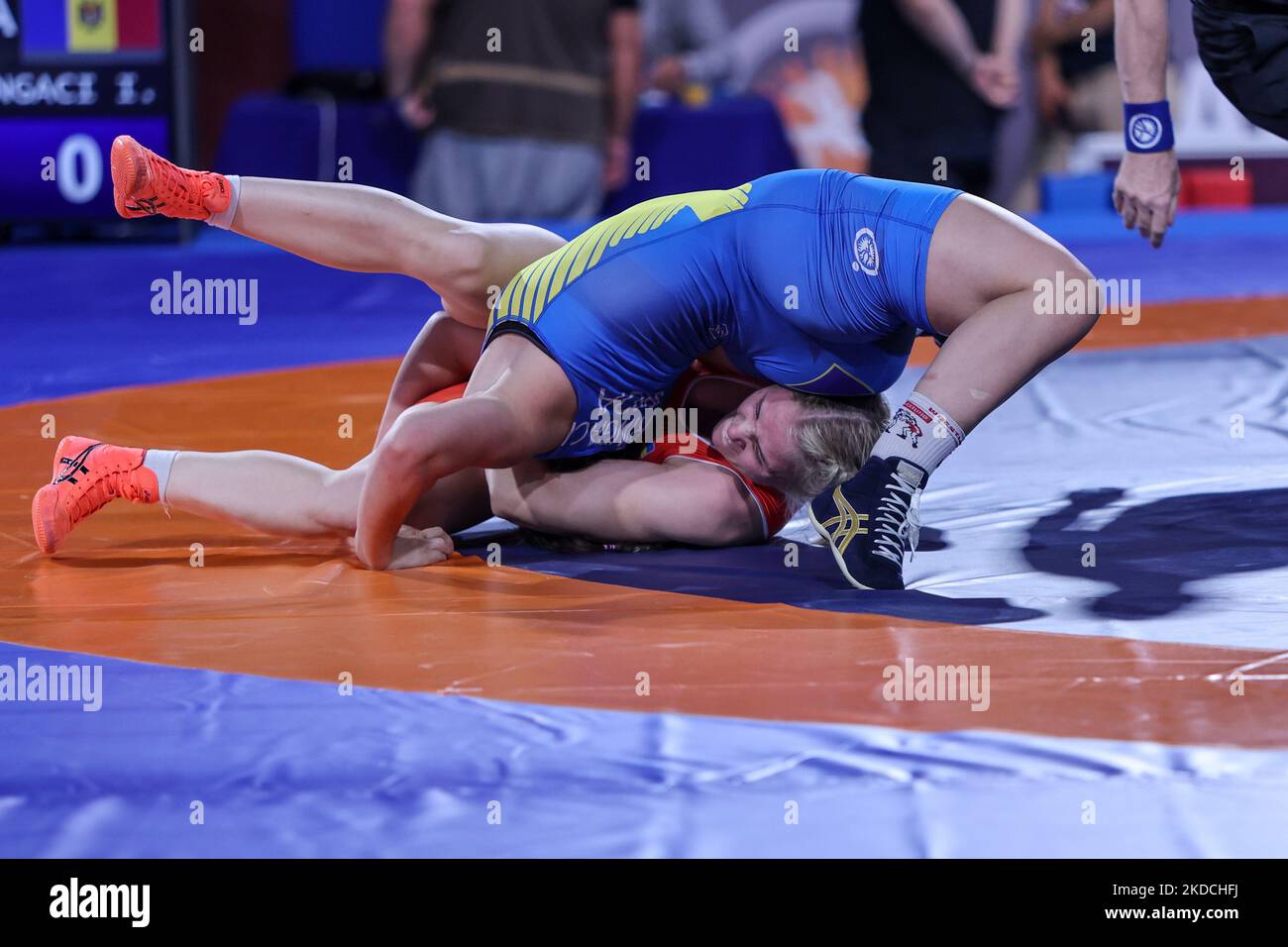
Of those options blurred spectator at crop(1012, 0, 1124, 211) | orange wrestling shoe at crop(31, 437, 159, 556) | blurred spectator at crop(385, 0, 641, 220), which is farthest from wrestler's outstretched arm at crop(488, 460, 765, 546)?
blurred spectator at crop(1012, 0, 1124, 211)

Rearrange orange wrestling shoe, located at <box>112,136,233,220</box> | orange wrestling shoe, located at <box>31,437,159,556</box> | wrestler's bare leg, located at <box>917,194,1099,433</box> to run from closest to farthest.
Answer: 1. wrestler's bare leg, located at <box>917,194,1099,433</box>
2. orange wrestling shoe, located at <box>31,437,159,556</box>
3. orange wrestling shoe, located at <box>112,136,233,220</box>

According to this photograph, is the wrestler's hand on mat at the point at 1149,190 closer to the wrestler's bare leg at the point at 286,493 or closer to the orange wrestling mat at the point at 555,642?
the orange wrestling mat at the point at 555,642

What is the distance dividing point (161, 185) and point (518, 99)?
4.68m

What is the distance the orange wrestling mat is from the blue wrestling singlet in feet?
1.25

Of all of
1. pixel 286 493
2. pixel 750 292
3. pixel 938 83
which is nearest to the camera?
pixel 750 292

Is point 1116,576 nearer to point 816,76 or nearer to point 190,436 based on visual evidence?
point 190,436

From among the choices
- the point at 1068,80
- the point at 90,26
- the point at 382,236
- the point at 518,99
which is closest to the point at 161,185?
the point at 382,236

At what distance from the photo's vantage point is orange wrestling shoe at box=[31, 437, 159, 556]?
281 centimetres

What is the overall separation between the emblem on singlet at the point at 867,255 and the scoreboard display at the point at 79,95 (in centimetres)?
490

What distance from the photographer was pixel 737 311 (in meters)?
2.73

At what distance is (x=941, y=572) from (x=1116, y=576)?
10.0 inches

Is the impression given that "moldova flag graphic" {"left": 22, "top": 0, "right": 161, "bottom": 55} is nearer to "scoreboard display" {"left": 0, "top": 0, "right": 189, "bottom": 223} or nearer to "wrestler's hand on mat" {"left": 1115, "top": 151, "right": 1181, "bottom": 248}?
"scoreboard display" {"left": 0, "top": 0, "right": 189, "bottom": 223}

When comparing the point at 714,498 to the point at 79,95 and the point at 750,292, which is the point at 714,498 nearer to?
the point at 750,292

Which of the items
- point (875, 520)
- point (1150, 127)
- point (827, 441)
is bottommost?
point (875, 520)
